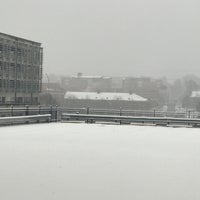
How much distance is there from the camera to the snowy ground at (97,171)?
808 centimetres

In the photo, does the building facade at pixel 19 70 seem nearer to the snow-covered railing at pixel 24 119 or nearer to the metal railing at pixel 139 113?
the metal railing at pixel 139 113

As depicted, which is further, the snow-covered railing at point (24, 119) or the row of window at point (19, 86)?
the row of window at point (19, 86)

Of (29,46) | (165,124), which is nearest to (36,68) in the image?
(29,46)

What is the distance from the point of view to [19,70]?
167ft

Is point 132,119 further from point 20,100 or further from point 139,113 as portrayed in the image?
point 20,100

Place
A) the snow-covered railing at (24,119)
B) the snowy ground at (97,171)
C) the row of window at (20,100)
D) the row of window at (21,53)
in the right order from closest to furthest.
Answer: the snowy ground at (97,171) → the snow-covered railing at (24,119) → the row of window at (20,100) → the row of window at (21,53)

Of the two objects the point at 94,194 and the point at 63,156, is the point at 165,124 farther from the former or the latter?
the point at 94,194

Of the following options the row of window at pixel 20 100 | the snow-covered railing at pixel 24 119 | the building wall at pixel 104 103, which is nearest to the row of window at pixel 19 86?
the row of window at pixel 20 100

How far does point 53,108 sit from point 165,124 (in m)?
9.27

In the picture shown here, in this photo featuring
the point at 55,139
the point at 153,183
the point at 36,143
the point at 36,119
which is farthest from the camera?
the point at 36,119

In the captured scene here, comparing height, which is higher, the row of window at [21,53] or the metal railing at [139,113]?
the row of window at [21,53]

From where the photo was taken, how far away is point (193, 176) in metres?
10.2

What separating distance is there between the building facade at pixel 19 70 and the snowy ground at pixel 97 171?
102 ft

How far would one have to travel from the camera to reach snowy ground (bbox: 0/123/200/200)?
26.5 ft
